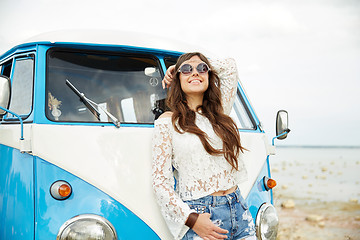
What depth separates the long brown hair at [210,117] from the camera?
238cm

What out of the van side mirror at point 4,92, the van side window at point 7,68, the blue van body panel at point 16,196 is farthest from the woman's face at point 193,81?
the van side window at point 7,68

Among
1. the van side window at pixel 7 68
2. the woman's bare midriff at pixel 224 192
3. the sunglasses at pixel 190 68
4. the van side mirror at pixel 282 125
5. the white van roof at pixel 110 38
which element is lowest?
the woman's bare midriff at pixel 224 192

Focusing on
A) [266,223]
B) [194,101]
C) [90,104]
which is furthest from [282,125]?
[90,104]

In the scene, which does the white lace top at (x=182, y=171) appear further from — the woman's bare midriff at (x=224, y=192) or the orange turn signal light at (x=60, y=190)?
the orange turn signal light at (x=60, y=190)

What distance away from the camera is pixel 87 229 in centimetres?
239

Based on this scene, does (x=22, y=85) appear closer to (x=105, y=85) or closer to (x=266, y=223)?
(x=105, y=85)

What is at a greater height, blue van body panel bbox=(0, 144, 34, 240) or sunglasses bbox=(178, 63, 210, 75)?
sunglasses bbox=(178, 63, 210, 75)

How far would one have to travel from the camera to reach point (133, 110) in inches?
123

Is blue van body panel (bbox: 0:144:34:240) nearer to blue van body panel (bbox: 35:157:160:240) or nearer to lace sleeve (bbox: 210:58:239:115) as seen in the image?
blue van body panel (bbox: 35:157:160:240)

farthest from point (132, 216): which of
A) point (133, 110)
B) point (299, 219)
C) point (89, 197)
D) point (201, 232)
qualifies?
point (299, 219)

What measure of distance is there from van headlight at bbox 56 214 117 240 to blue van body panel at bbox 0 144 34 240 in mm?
242

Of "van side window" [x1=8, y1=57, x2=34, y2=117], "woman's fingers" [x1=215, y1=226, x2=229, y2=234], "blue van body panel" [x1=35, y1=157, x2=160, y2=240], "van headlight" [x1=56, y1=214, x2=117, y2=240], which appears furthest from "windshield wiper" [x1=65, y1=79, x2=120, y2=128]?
"woman's fingers" [x1=215, y1=226, x2=229, y2=234]

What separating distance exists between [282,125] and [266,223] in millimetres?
966

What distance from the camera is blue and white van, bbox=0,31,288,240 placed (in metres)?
2.47
